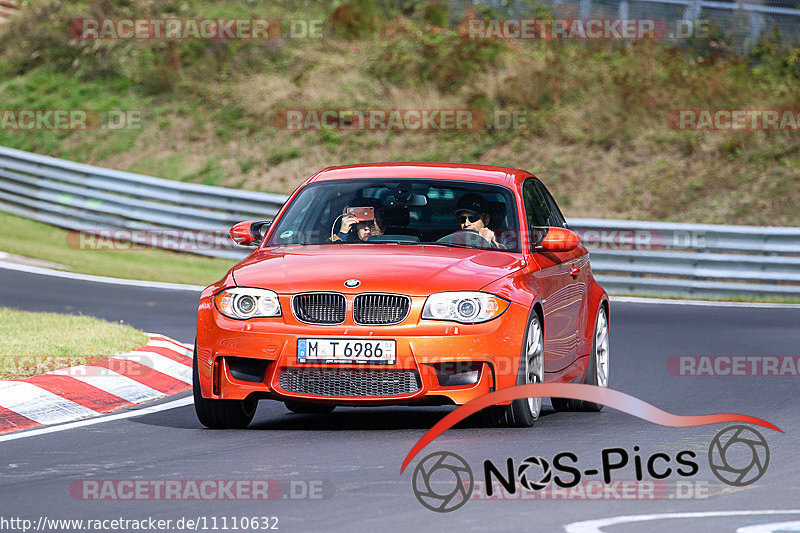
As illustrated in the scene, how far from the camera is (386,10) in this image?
37531 millimetres

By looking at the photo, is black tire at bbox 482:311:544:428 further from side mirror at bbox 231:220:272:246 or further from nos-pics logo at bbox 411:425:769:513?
side mirror at bbox 231:220:272:246

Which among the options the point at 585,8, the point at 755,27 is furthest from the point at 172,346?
the point at 585,8

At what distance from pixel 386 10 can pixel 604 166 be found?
11837mm

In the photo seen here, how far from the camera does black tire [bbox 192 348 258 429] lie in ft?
28.3

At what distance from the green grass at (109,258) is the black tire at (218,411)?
1221 cm

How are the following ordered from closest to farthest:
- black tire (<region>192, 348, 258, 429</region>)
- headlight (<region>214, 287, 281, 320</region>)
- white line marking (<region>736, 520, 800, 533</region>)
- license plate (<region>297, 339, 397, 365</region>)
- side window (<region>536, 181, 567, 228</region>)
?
white line marking (<region>736, 520, 800, 533</region>) → license plate (<region>297, 339, 397, 365</region>) → headlight (<region>214, 287, 281, 320</region>) → black tire (<region>192, 348, 258, 429</region>) → side window (<region>536, 181, 567, 228</region>)

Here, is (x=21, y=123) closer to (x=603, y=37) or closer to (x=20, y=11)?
(x=20, y=11)

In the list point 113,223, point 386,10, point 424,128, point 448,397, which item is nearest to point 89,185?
point 113,223

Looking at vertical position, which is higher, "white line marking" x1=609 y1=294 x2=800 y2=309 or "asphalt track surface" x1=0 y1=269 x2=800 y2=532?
"asphalt track surface" x1=0 y1=269 x2=800 y2=532

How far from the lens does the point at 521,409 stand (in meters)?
8.55

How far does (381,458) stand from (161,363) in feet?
14.0

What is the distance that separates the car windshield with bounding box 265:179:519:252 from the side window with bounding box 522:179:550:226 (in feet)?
0.66

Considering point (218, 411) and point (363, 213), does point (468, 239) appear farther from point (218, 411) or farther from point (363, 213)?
point (218, 411)

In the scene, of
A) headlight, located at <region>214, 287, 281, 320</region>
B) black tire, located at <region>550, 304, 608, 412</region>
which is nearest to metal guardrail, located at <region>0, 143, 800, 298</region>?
black tire, located at <region>550, 304, 608, 412</region>
